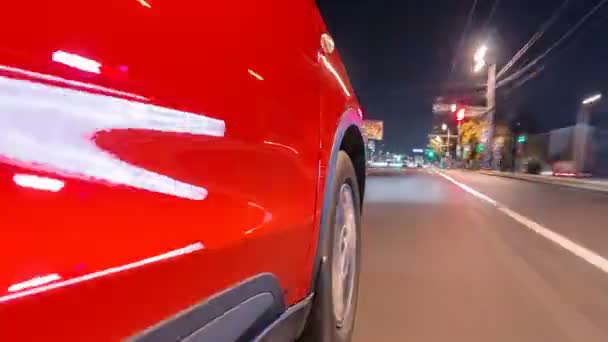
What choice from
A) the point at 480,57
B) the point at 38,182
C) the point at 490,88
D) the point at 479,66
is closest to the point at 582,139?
the point at 490,88

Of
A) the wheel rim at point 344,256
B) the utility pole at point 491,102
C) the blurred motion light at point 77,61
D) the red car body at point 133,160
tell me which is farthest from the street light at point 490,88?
the blurred motion light at point 77,61

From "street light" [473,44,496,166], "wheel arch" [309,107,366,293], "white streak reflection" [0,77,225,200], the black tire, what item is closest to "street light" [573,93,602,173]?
"street light" [473,44,496,166]

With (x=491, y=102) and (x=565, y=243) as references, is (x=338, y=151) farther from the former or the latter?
(x=491, y=102)

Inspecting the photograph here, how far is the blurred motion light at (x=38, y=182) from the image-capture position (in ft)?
3.02

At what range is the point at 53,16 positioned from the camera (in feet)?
3.35

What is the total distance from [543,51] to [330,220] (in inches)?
1674

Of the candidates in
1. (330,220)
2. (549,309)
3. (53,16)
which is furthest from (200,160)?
(549,309)

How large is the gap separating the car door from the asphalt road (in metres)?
2.22

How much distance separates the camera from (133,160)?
120cm

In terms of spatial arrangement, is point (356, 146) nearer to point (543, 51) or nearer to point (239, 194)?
point (239, 194)

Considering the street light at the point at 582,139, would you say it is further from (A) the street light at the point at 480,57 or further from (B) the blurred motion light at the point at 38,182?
(B) the blurred motion light at the point at 38,182

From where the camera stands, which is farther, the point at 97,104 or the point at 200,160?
the point at 200,160

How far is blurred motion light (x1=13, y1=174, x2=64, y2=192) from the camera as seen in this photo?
920 mm

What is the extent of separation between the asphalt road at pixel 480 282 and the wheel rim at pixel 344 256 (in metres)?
0.39
